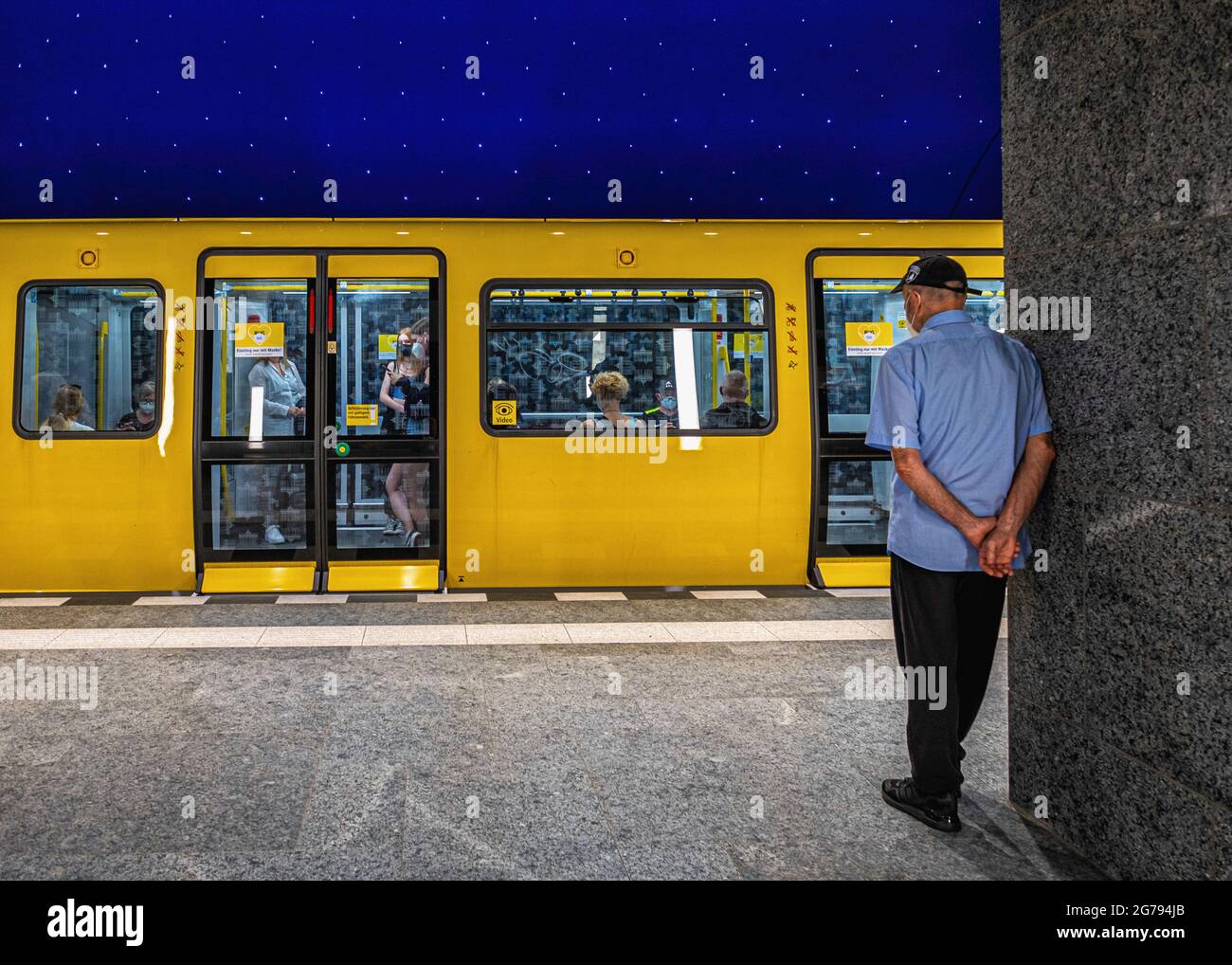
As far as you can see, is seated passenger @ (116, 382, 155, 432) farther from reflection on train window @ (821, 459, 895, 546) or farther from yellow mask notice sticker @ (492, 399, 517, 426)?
reflection on train window @ (821, 459, 895, 546)

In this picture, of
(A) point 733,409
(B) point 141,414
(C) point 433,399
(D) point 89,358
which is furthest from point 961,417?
(D) point 89,358

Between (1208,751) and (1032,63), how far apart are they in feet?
7.39

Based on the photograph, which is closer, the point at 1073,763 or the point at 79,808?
the point at 1073,763

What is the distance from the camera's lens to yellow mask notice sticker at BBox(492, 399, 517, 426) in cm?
764

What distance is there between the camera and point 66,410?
24.7 ft

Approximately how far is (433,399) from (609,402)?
1.35m

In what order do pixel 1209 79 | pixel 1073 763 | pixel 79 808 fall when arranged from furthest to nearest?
pixel 79 808, pixel 1073 763, pixel 1209 79

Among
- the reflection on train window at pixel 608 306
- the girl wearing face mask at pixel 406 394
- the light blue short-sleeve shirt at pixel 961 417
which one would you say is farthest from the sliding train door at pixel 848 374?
the light blue short-sleeve shirt at pixel 961 417

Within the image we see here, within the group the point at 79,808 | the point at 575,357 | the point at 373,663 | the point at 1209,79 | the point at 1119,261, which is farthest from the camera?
Answer: the point at 575,357

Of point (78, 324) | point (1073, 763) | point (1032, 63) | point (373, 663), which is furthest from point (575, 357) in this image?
point (1073, 763)

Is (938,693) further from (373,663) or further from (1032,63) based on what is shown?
(373,663)

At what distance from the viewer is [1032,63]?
133 inches

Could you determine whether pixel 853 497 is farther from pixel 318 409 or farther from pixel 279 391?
pixel 279 391

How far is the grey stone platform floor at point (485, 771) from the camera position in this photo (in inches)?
123
